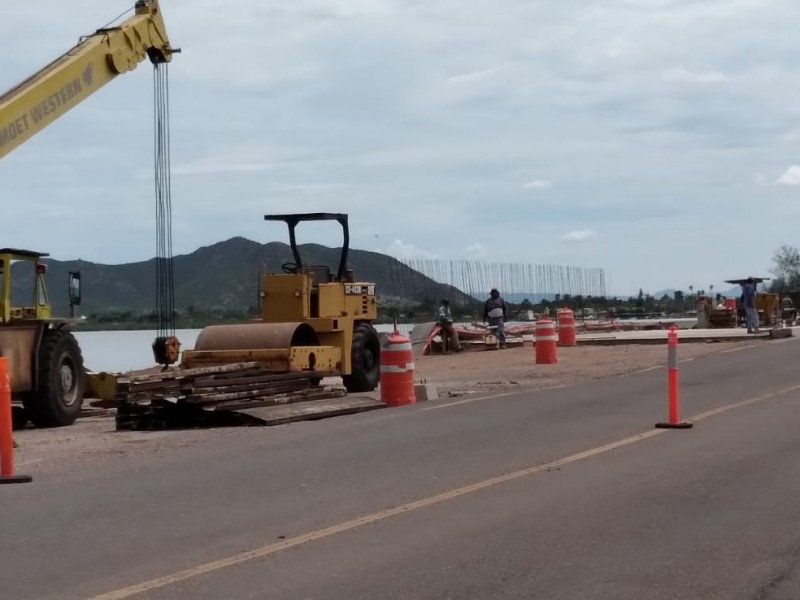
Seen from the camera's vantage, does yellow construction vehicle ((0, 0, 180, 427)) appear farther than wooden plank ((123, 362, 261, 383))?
Yes

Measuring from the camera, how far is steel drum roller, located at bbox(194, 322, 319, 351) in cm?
1948

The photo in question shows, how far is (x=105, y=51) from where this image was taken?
19.8 m

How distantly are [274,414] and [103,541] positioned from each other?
7763 mm

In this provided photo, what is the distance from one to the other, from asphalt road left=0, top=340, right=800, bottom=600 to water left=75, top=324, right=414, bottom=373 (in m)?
8.67

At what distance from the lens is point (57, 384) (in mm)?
17438

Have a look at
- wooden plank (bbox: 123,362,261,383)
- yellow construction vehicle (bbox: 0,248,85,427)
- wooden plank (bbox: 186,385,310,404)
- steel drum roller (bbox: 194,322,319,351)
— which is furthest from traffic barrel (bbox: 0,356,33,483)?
steel drum roller (bbox: 194,322,319,351)

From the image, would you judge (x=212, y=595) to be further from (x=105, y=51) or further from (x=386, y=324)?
(x=386, y=324)

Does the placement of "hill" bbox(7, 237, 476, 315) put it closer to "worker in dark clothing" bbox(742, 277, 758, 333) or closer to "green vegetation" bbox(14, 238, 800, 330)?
"green vegetation" bbox(14, 238, 800, 330)

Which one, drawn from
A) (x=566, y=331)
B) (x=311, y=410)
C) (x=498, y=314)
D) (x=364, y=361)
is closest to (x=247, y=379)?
(x=311, y=410)

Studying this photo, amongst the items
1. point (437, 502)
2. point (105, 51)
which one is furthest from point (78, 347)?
point (437, 502)

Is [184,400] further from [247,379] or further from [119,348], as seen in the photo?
[119,348]

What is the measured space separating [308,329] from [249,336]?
4.50 ft

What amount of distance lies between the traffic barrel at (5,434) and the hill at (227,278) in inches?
345

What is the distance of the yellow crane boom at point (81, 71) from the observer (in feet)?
55.4
